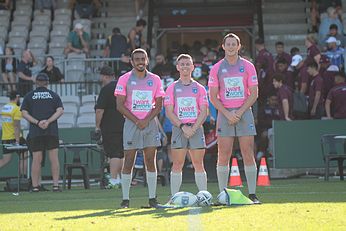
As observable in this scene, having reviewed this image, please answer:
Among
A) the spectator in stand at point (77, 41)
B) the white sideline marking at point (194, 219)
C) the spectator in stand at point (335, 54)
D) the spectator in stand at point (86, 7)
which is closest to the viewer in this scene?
the white sideline marking at point (194, 219)

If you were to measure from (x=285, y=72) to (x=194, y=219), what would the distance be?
13.2 meters

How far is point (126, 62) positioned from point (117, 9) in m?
7.24

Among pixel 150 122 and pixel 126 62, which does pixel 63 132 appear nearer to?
pixel 126 62

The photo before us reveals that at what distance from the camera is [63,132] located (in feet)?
74.2

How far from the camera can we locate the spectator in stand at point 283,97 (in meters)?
21.5

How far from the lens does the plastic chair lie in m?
19.6

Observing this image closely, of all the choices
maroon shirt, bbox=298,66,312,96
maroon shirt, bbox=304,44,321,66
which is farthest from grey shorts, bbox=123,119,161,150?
maroon shirt, bbox=304,44,321,66

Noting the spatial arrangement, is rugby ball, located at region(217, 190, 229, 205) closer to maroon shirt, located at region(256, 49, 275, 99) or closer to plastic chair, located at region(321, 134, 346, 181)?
plastic chair, located at region(321, 134, 346, 181)

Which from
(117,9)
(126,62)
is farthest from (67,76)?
(117,9)

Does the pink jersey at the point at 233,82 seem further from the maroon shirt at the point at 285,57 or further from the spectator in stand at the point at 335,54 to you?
the spectator in stand at the point at 335,54

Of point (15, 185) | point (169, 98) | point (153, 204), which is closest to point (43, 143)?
point (15, 185)

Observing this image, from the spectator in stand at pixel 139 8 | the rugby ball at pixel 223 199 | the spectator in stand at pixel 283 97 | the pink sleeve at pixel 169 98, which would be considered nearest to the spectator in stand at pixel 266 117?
the spectator in stand at pixel 283 97

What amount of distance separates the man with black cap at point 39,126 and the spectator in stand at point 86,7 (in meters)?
12.1

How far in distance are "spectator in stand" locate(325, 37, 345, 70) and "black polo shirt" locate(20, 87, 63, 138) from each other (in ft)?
27.5
